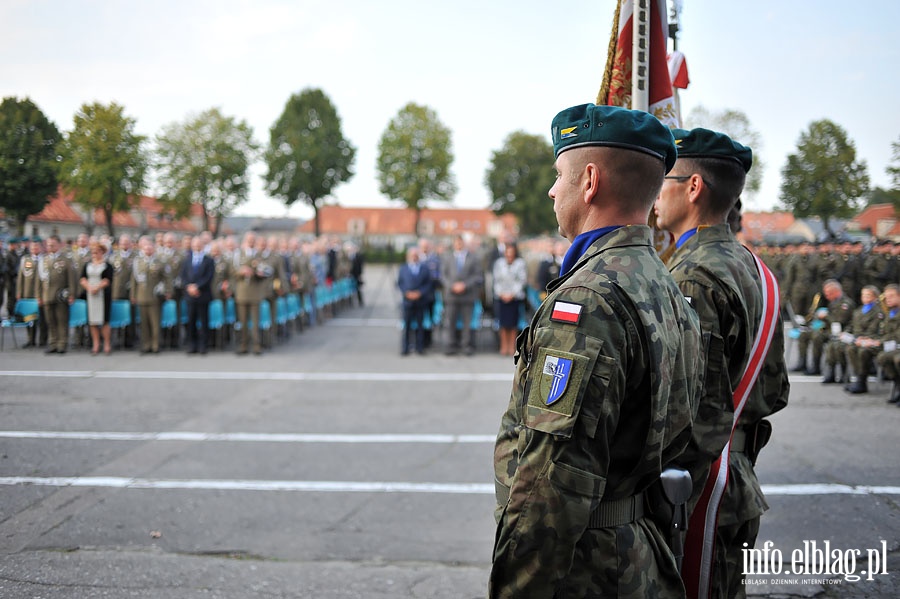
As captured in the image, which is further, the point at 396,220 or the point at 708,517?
the point at 396,220

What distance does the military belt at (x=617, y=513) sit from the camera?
1820 millimetres

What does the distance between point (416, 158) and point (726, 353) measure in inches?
2547

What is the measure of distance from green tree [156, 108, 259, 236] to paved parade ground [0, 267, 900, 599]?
37.0m

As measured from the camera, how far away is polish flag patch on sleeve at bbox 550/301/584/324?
1.68 m

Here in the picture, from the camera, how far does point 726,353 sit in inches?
102

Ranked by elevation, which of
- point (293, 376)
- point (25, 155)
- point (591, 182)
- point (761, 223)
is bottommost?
point (293, 376)

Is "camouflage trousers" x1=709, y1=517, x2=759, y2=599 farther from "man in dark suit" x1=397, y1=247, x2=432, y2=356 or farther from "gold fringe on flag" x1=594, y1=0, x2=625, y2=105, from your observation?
"man in dark suit" x1=397, y1=247, x2=432, y2=356

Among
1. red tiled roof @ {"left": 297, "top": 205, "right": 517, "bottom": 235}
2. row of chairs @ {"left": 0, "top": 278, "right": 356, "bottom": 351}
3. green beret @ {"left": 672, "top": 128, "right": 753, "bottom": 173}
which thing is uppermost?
red tiled roof @ {"left": 297, "top": 205, "right": 517, "bottom": 235}

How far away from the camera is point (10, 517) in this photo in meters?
4.23

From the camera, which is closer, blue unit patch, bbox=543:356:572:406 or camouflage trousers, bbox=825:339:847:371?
blue unit patch, bbox=543:356:572:406

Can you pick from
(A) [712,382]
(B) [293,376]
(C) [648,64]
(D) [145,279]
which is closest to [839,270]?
(B) [293,376]

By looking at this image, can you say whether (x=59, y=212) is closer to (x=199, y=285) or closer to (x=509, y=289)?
(x=199, y=285)

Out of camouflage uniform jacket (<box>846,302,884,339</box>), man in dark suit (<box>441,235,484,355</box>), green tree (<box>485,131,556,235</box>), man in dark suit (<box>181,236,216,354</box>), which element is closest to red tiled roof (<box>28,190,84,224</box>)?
man in dark suit (<box>181,236,216,354</box>)

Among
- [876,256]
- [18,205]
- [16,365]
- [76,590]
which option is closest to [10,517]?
[76,590]
